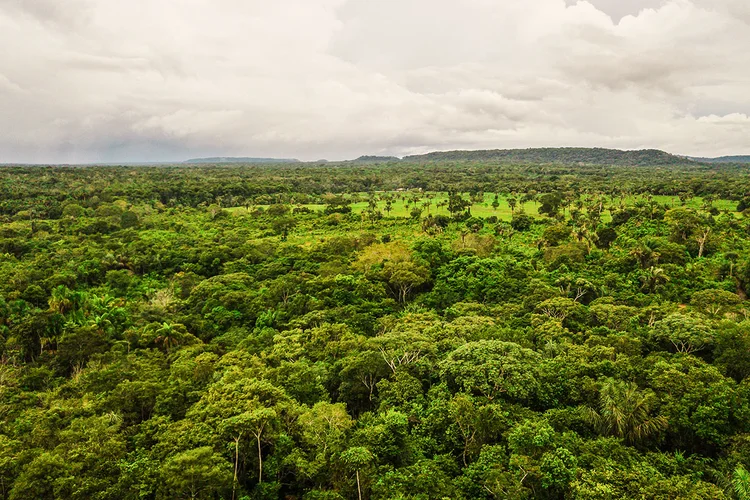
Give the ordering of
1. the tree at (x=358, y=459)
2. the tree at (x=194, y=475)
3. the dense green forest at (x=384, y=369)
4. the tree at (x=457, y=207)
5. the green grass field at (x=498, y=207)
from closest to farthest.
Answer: the tree at (x=194, y=475)
the tree at (x=358, y=459)
the dense green forest at (x=384, y=369)
the green grass field at (x=498, y=207)
the tree at (x=457, y=207)

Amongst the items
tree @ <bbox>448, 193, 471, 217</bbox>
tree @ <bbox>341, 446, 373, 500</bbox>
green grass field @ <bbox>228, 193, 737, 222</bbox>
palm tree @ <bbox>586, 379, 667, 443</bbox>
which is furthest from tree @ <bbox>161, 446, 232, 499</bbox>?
green grass field @ <bbox>228, 193, 737, 222</bbox>

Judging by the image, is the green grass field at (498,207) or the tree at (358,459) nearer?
the tree at (358,459)

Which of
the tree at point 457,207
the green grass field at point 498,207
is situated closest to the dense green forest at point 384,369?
the tree at point 457,207

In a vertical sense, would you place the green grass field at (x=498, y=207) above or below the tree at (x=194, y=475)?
above

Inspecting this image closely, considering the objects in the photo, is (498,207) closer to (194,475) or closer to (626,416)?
(626,416)

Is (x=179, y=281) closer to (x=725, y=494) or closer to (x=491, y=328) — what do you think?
(x=491, y=328)

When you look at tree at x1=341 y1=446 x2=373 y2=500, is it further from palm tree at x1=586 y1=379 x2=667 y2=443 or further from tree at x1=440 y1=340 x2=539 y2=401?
palm tree at x1=586 y1=379 x2=667 y2=443

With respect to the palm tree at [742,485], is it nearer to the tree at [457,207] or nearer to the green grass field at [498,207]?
the green grass field at [498,207]
